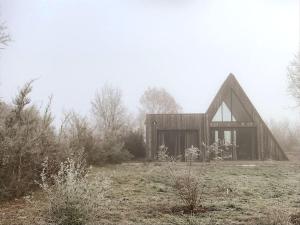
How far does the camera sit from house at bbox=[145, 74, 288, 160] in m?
34.9

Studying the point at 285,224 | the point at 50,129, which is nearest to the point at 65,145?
the point at 50,129

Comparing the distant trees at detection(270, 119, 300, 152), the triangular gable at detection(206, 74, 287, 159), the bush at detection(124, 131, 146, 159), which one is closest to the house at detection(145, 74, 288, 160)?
the triangular gable at detection(206, 74, 287, 159)

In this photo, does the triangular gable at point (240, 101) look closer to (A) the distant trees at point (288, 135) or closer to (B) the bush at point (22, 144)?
(A) the distant trees at point (288, 135)

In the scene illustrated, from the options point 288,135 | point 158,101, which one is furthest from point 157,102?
point 288,135

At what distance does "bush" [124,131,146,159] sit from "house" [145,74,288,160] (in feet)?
8.58

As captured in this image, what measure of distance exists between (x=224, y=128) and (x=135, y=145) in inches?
289

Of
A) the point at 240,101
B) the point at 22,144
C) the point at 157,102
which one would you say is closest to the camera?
the point at 22,144

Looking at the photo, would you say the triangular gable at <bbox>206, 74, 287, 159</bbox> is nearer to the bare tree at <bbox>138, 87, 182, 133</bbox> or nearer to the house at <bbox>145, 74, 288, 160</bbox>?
the house at <bbox>145, 74, 288, 160</bbox>

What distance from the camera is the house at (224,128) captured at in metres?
34.9

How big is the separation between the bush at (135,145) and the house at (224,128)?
2.62 m

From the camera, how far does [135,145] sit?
37062mm

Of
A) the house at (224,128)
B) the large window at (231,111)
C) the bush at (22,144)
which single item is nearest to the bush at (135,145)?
Answer: the house at (224,128)

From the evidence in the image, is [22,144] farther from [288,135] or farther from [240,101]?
[288,135]

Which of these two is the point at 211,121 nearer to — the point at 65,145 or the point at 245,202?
the point at 65,145
